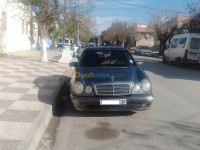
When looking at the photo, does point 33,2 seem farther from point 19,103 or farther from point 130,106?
point 130,106

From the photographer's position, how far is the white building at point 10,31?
1788 centimetres

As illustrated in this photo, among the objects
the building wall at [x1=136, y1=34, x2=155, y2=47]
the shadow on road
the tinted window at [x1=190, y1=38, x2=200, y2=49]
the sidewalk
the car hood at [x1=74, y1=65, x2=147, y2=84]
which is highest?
the building wall at [x1=136, y1=34, x2=155, y2=47]

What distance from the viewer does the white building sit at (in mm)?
17880

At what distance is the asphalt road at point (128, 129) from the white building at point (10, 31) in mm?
11550

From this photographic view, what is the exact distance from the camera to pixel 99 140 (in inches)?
154

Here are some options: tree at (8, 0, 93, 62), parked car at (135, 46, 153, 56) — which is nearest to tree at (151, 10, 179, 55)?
parked car at (135, 46, 153, 56)

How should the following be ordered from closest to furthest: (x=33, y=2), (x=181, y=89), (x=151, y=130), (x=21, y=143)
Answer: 1. (x=21, y=143)
2. (x=151, y=130)
3. (x=181, y=89)
4. (x=33, y=2)

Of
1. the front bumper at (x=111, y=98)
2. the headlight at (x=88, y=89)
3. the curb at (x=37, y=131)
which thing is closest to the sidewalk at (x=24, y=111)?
the curb at (x=37, y=131)

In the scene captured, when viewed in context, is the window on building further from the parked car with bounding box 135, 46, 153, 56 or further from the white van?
the parked car with bounding box 135, 46, 153, 56

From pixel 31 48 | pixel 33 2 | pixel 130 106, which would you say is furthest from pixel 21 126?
pixel 31 48

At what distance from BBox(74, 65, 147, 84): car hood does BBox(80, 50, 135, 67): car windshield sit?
0.44m

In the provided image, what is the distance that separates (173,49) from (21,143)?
16206mm

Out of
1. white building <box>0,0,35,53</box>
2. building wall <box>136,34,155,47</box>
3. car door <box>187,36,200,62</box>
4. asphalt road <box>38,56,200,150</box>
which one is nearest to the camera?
asphalt road <box>38,56,200,150</box>

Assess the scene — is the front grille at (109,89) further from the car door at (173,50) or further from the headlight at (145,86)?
the car door at (173,50)
